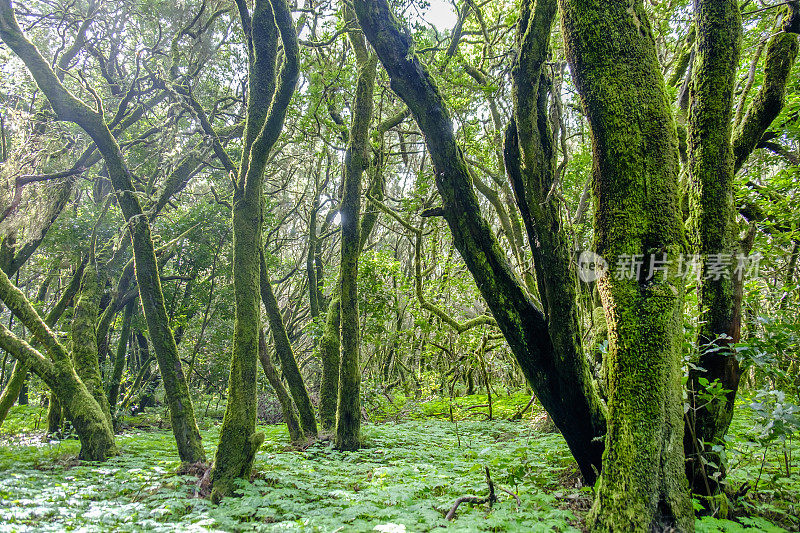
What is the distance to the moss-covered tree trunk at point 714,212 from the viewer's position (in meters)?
2.89

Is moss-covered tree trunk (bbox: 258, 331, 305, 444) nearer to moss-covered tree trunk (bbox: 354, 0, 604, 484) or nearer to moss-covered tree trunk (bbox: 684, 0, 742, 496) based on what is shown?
moss-covered tree trunk (bbox: 354, 0, 604, 484)

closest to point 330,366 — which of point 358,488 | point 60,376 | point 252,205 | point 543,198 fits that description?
point 358,488

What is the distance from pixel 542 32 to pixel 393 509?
3552 millimetres

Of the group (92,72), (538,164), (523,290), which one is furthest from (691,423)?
(92,72)

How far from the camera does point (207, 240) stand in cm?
989

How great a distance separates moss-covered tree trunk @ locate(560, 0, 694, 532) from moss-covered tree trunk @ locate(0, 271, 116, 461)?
587 centimetres

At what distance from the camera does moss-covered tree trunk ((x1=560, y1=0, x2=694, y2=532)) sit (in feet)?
7.21

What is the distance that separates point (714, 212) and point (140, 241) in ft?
19.3

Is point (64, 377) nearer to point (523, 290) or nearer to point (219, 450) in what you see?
point (219, 450)

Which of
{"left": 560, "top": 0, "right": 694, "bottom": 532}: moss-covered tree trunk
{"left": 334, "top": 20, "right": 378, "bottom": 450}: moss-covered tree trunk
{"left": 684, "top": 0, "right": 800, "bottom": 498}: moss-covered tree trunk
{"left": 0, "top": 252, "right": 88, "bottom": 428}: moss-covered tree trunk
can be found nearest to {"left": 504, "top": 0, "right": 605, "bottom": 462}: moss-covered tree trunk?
{"left": 560, "top": 0, "right": 694, "bottom": 532}: moss-covered tree trunk

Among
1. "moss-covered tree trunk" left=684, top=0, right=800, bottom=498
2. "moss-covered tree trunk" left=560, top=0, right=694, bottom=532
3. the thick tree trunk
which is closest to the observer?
"moss-covered tree trunk" left=560, top=0, right=694, bottom=532

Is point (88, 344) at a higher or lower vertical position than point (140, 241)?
lower

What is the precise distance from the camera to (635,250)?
241 centimetres

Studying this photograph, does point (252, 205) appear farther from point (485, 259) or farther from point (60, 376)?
point (60, 376)
